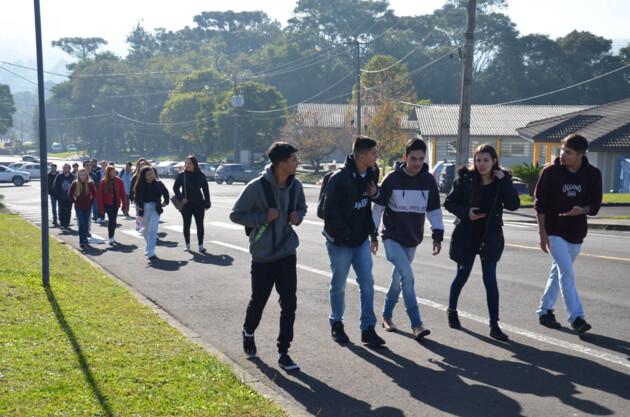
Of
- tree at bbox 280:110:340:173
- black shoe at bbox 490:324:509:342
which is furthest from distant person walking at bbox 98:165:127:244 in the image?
tree at bbox 280:110:340:173

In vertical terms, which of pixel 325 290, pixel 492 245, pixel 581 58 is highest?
pixel 581 58

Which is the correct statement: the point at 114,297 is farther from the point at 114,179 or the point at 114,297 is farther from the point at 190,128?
the point at 190,128

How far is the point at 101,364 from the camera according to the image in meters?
5.46

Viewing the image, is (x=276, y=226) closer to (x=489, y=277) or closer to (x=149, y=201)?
(x=489, y=277)

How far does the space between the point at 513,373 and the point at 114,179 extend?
10.9 meters

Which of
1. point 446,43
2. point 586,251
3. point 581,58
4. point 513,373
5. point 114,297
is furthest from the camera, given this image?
point 446,43

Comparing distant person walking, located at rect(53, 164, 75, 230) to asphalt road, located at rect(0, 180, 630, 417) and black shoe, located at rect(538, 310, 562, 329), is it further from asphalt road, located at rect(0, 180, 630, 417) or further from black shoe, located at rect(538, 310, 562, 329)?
black shoe, located at rect(538, 310, 562, 329)

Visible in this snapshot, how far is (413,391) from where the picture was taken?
204 inches

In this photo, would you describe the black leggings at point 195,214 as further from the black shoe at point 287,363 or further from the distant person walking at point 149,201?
the black shoe at point 287,363

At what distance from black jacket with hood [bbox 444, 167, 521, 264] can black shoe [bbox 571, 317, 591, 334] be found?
0.95 meters

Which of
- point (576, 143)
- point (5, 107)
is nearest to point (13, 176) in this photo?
point (576, 143)

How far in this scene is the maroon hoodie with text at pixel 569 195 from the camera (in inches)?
257

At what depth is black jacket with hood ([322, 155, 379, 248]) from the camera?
6.15m

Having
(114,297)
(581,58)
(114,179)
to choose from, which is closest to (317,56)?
(581,58)
